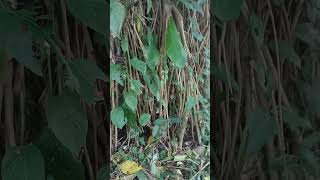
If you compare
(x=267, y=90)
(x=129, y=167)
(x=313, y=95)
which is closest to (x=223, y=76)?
(x=267, y=90)

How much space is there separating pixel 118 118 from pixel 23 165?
5.5 inches

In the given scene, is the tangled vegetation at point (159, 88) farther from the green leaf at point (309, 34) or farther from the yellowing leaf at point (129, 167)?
the green leaf at point (309, 34)

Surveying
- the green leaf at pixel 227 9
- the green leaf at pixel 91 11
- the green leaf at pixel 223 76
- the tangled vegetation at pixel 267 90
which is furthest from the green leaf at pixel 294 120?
the green leaf at pixel 91 11

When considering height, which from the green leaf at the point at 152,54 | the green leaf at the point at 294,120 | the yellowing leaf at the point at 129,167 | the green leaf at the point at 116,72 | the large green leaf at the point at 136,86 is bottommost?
the yellowing leaf at the point at 129,167

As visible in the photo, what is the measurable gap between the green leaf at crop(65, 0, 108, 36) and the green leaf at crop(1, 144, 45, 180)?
187mm

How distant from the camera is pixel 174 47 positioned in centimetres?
69

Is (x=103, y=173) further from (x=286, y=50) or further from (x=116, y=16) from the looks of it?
(x=286, y=50)

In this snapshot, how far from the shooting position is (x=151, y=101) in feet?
2.26

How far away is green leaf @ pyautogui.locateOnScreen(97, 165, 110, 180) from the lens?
31.2 inches

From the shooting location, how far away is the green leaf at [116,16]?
677 millimetres

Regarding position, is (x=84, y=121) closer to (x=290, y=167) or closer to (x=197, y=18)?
(x=197, y=18)

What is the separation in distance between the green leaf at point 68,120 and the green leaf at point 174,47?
0.49 feet

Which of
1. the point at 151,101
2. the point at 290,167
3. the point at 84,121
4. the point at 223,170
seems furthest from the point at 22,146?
the point at 290,167

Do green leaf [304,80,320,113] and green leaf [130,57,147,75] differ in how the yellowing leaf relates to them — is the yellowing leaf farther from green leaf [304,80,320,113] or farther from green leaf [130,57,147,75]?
green leaf [304,80,320,113]
